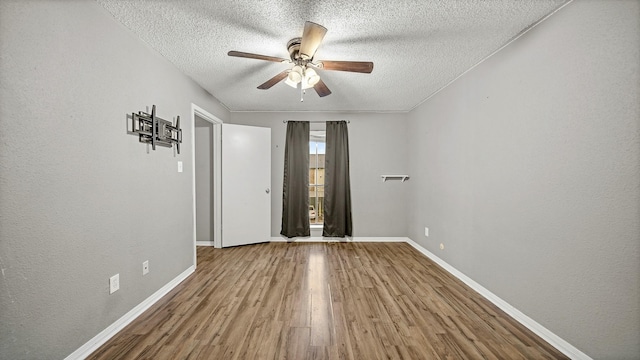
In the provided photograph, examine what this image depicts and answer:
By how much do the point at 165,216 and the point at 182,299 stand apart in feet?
2.62

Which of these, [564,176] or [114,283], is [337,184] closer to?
[564,176]

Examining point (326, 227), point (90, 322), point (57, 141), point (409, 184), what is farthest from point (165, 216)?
point (409, 184)

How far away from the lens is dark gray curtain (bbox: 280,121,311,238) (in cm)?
430

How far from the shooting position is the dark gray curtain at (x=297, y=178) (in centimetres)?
430

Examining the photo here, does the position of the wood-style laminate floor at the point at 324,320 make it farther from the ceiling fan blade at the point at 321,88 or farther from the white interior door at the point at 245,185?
the ceiling fan blade at the point at 321,88

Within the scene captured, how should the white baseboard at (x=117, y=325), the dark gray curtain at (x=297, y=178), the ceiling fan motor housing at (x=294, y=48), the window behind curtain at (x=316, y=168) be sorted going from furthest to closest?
the window behind curtain at (x=316, y=168) → the dark gray curtain at (x=297, y=178) → the ceiling fan motor housing at (x=294, y=48) → the white baseboard at (x=117, y=325)

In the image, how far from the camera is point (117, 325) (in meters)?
1.80

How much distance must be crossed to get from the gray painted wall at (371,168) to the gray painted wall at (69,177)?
2232 mm

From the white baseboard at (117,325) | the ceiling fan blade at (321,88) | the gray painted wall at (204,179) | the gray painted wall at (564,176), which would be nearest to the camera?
the gray painted wall at (564,176)

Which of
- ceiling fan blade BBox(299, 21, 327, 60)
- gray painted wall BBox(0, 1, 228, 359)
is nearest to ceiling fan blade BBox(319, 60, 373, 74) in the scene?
ceiling fan blade BBox(299, 21, 327, 60)

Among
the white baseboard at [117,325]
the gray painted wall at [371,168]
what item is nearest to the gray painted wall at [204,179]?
the gray painted wall at [371,168]

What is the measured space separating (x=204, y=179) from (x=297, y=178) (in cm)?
157

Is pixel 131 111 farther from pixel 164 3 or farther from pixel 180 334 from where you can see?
pixel 180 334

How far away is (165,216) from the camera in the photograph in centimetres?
240
